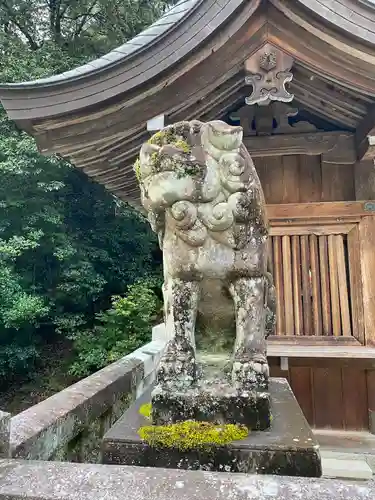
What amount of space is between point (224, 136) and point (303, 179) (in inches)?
87.7

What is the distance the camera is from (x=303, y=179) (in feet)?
11.9

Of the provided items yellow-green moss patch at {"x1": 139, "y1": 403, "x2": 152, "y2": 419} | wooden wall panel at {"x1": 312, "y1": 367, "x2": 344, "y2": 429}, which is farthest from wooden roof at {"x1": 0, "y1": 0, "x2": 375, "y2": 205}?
wooden wall panel at {"x1": 312, "y1": 367, "x2": 344, "y2": 429}

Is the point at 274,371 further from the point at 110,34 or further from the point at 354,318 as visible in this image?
the point at 110,34

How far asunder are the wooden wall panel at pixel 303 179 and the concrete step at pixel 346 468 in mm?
2086

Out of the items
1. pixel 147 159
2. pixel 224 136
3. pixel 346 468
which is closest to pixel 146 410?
pixel 147 159

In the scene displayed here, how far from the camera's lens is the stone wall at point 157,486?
1046 mm

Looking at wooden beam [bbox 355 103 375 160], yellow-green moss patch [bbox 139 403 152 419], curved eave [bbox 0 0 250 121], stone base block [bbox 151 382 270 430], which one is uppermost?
curved eave [bbox 0 0 250 121]

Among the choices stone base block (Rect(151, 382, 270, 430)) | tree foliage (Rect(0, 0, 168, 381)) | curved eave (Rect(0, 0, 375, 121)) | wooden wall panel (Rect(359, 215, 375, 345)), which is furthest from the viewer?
tree foliage (Rect(0, 0, 168, 381))

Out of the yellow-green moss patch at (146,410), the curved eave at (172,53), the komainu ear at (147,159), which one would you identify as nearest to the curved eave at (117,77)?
the curved eave at (172,53)

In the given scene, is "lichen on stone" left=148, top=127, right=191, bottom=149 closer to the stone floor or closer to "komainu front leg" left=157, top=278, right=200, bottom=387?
"komainu front leg" left=157, top=278, right=200, bottom=387

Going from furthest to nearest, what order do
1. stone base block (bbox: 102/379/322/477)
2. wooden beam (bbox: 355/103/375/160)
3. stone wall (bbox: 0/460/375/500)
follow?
wooden beam (bbox: 355/103/375/160), stone base block (bbox: 102/379/322/477), stone wall (bbox: 0/460/375/500)

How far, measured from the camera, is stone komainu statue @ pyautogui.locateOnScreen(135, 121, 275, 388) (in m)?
1.58

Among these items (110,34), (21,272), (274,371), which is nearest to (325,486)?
(274,371)

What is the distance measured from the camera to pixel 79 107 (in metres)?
2.72
